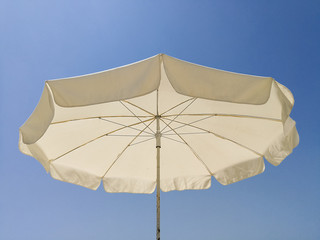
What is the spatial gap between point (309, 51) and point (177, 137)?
8.17m

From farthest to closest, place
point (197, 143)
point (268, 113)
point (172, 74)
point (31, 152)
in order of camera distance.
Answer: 1. point (197, 143)
2. point (31, 152)
3. point (268, 113)
4. point (172, 74)

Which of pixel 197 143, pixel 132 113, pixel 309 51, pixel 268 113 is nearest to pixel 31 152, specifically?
pixel 132 113

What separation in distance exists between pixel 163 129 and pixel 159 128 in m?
0.34

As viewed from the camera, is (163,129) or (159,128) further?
(163,129)

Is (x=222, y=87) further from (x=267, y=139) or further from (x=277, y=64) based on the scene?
(x=277, y=64)

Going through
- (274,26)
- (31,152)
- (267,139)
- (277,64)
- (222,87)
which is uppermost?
(274,26)

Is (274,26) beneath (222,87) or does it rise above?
above

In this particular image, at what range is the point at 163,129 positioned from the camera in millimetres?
3748

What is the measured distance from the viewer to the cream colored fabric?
194 centimetres

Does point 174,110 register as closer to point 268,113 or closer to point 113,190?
point 268,113

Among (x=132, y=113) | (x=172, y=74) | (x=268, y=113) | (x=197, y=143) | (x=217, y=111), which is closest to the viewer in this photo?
(x=172, y=74)

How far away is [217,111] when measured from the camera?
3191 mm

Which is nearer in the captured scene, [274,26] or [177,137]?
[177,137]

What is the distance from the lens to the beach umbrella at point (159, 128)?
194 cm
